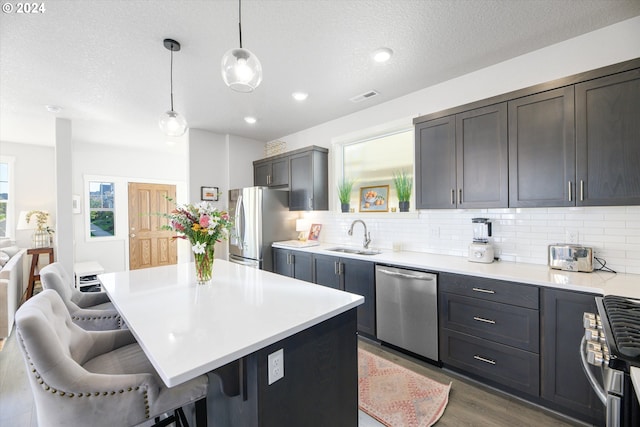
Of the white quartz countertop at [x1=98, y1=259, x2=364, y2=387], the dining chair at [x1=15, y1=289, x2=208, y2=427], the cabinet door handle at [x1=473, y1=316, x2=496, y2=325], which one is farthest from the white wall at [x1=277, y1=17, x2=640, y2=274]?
the dining chair at [x1=15, y1=289, x2=208, y2=427]

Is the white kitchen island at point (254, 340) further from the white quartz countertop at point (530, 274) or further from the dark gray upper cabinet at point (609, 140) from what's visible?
the dark gray upper cabinet at point (609, 140)

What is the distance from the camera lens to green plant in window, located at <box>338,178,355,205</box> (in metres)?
3.91

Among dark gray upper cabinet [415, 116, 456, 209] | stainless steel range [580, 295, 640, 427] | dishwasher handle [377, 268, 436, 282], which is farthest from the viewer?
dark gray upper cabinet [415, 116, 456, 209]

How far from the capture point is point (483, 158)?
7.90 ft

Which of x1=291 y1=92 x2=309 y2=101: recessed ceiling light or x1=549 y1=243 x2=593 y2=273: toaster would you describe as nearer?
x1=549 y1=243 x2=593 y2=273: toaster

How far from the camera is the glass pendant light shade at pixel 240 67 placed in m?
1.45

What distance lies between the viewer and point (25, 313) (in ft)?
3.48

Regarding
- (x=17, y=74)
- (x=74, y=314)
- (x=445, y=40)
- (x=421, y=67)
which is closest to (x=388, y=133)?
(x=421, y=67)

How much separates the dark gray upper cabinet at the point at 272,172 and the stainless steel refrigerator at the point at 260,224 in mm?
333

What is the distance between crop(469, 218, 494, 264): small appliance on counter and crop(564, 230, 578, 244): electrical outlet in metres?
0.54

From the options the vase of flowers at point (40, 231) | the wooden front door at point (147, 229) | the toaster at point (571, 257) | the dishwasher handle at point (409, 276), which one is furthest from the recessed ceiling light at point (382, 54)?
the vase of flowers at point (40, 231)

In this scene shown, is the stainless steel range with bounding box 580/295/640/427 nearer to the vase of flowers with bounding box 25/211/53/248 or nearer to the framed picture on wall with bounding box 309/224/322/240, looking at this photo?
the framed picture on wall with bounding box 309/224/322/240

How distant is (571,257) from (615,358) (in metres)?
1.43

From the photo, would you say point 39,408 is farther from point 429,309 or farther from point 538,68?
point 538,68
